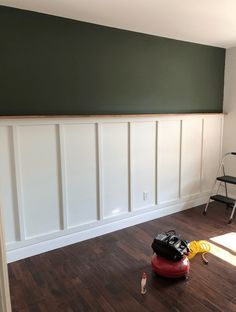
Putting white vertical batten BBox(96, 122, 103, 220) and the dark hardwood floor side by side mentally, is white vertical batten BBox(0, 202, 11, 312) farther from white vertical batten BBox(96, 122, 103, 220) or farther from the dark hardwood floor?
white vertical batten BBox(96, 122, 103, 220)

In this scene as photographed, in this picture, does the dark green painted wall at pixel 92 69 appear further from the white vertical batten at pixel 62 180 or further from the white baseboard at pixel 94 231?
the white baseboard at pixel 94 231

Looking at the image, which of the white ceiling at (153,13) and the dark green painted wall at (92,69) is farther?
the dark green painted wall at (92,69)

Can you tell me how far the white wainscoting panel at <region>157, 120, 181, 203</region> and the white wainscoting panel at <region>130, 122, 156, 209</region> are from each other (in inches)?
4.1

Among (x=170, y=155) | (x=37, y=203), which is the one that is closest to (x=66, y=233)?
(x=37, y=203)

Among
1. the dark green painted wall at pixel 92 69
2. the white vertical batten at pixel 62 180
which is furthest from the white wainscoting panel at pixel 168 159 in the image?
the white vertical batten at pixel 62 180

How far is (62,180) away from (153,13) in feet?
6.27

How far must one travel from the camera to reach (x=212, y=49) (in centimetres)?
412

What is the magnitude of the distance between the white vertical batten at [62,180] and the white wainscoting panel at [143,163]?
2.96 ft

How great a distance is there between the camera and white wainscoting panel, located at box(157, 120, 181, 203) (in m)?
3.69

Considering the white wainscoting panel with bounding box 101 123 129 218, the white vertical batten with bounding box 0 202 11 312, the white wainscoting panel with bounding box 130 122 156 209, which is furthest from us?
the white wainscoting panel with bounding box 130 122 156 209

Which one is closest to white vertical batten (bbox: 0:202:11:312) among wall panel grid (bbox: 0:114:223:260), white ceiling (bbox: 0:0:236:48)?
wall panel grid (bbox: 0:114:223:260)

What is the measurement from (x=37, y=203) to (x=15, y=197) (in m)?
0.24

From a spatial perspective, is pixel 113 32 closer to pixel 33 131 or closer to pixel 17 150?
pixel 33 131

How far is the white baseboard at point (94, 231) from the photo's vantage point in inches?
110
